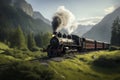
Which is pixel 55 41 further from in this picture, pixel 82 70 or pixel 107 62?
pixel 107 62

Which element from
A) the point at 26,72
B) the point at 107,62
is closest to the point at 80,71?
the point at 107,62

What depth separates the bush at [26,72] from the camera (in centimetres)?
3186

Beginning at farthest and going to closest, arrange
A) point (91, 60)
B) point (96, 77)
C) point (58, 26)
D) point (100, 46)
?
1. point (100, 46)
2. point (58, 26)
3. point (91, 60)
4. point (96, 77)

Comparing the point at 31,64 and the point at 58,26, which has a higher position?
the point at 58,26

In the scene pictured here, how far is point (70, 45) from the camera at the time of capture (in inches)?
2062

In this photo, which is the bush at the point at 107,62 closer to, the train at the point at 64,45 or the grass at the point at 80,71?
the grass at the point at 80,71

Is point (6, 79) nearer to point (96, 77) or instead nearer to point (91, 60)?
point (96, 77)

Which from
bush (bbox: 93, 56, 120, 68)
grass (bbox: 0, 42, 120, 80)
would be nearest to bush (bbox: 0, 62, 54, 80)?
grass (bbox: 0, 42, 120, 80)

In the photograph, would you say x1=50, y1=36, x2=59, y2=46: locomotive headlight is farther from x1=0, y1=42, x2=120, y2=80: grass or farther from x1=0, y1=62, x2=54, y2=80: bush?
x1=0, y1=62, x2=54, y2=80: bush

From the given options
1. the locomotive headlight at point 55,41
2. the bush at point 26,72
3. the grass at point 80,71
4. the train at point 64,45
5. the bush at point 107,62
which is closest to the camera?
the bush at point 26,72

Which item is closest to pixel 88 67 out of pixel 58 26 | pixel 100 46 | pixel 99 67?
pixel 99 67

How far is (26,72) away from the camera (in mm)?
32406

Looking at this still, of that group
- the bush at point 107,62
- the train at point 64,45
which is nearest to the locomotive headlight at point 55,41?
the train at point 64,45

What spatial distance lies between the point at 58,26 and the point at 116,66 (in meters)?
15.0
